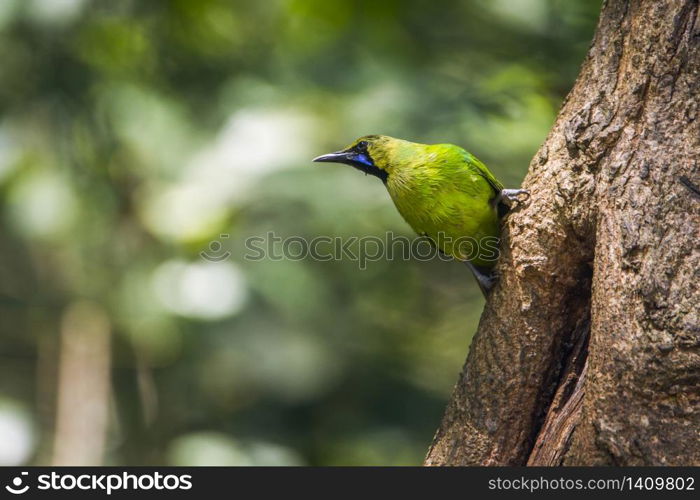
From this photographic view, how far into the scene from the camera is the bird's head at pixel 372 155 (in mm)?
4781

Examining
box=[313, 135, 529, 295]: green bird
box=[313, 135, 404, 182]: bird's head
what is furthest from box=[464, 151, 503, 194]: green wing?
box=[313, 135, 404, 182]: bird's head

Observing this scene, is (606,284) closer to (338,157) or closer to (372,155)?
(372,155)

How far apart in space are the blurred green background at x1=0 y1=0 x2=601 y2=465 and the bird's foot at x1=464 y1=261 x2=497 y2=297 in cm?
134

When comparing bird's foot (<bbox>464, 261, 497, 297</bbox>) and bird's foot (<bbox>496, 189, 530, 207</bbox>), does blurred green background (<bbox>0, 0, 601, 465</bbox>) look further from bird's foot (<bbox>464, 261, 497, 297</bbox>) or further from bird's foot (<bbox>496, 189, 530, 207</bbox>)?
bird's foot (<bbox>496, 189, 530, 207</bbox>)

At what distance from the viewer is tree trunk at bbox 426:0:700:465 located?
2811 millimetres

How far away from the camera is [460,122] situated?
17.5 ft

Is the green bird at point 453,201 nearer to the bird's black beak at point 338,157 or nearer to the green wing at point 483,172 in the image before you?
the green wing at point 483,172

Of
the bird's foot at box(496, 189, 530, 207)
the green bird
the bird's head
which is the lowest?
the bird's foot at box(496, 189, 530, 207)

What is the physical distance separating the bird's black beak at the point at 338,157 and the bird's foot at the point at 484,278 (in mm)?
1279
